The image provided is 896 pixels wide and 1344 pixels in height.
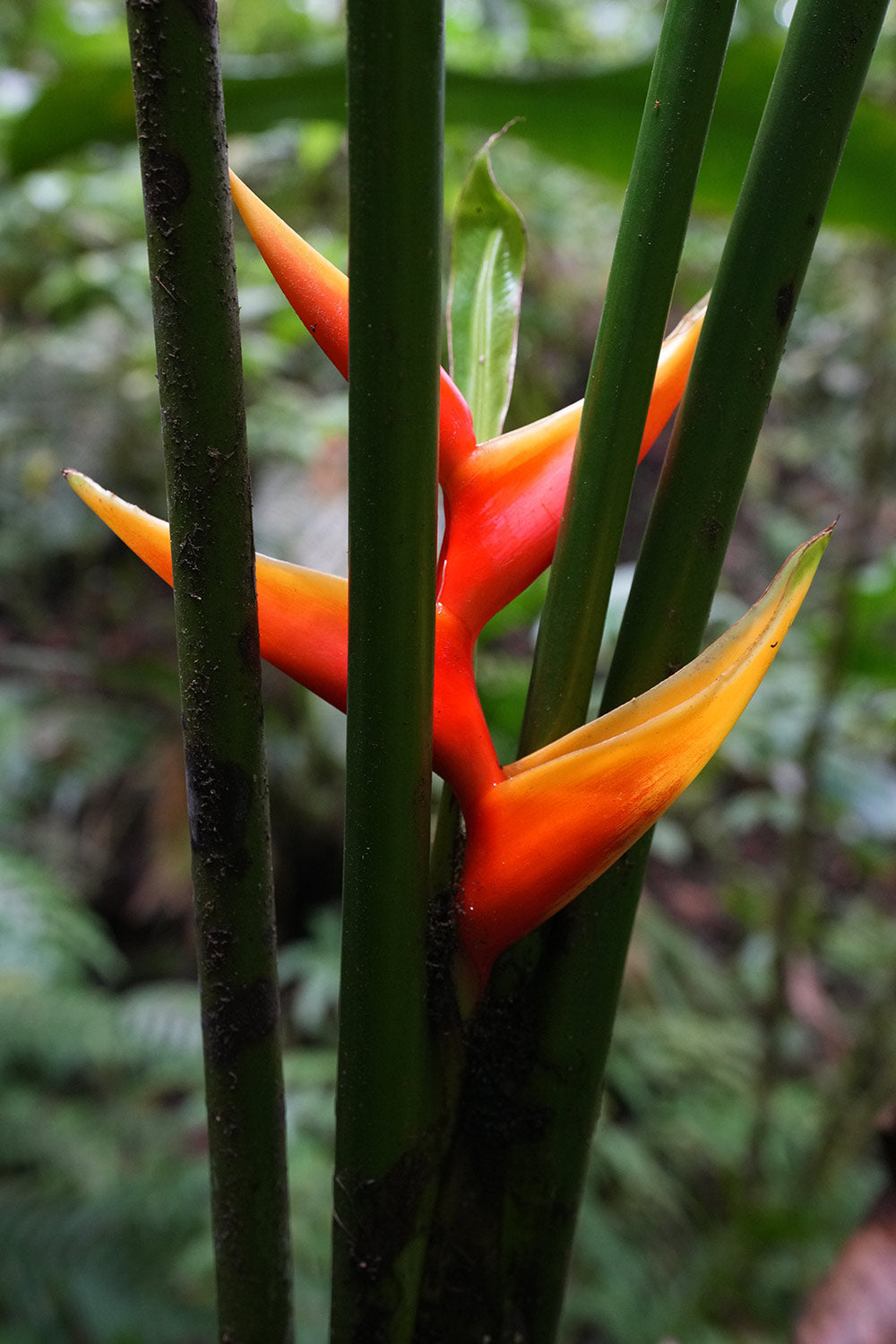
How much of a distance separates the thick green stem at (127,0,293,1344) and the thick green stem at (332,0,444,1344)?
0.02m

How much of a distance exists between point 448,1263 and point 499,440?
0.70 feet

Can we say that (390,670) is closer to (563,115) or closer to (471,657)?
(471,657)

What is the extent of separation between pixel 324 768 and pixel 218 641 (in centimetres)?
156

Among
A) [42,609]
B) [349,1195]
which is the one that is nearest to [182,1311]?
[349,1195]

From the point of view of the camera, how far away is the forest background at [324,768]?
0.95 meters

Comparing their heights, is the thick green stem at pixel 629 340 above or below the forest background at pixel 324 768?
above

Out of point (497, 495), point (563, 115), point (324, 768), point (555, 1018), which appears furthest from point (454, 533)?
point (324, 768)

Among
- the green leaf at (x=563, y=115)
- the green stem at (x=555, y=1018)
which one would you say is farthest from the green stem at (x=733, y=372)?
the green leaf at (x=563, y=115)

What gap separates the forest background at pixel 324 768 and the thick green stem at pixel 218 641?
500 mm

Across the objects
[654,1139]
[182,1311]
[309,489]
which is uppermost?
[309,489]

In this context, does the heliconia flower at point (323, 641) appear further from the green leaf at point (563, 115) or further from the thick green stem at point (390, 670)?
the green leaf at point (563, 115)

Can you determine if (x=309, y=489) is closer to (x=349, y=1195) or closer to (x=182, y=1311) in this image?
(x=182, y=1311)

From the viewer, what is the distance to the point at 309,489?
66.9 inches

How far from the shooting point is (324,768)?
5.72 ft
